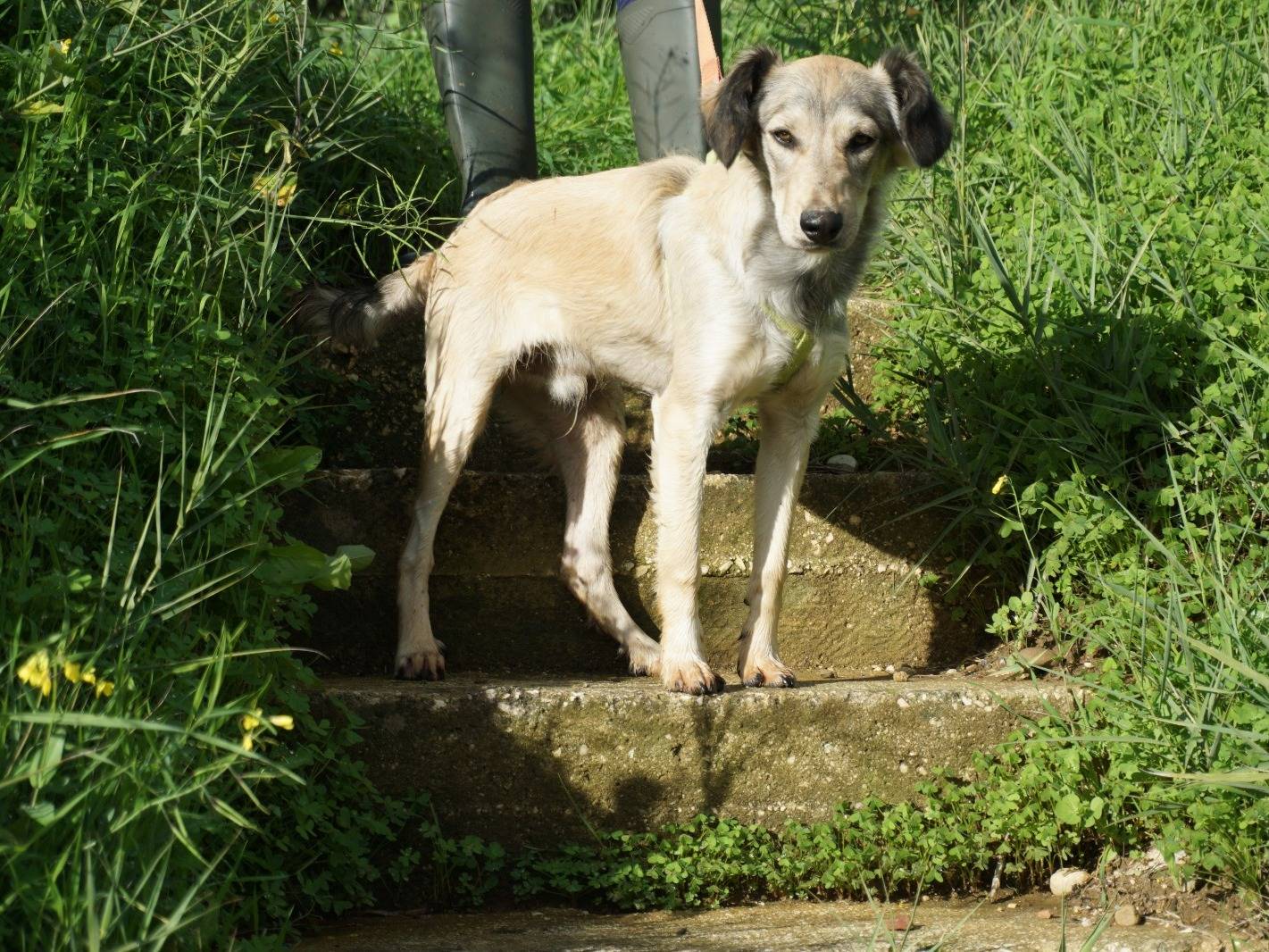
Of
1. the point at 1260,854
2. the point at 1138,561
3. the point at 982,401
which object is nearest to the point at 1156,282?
the point at 982,401

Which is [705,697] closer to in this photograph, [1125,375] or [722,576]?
[722,576]

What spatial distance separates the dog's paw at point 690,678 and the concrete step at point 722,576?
1.87 ft

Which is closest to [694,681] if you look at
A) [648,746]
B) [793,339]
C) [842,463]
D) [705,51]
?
[648,746]

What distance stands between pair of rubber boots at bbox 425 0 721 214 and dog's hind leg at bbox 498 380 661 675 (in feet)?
2.42

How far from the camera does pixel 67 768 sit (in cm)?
192

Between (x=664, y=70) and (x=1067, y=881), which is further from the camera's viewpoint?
(x=664, y=70)

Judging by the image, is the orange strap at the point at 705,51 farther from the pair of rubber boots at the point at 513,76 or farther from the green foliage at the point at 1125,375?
the green foliage at the point at 1125,375

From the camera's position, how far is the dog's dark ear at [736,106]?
10.9ft

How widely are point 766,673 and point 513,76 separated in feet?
7.09

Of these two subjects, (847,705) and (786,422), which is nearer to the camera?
(847,705)

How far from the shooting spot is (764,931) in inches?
106

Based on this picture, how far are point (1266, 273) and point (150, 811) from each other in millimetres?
3148

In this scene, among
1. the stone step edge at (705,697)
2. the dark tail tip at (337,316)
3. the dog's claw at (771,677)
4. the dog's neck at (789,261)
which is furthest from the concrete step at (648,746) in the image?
the dark tail tip at (337,316)

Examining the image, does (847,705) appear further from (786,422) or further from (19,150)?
(19,150)
